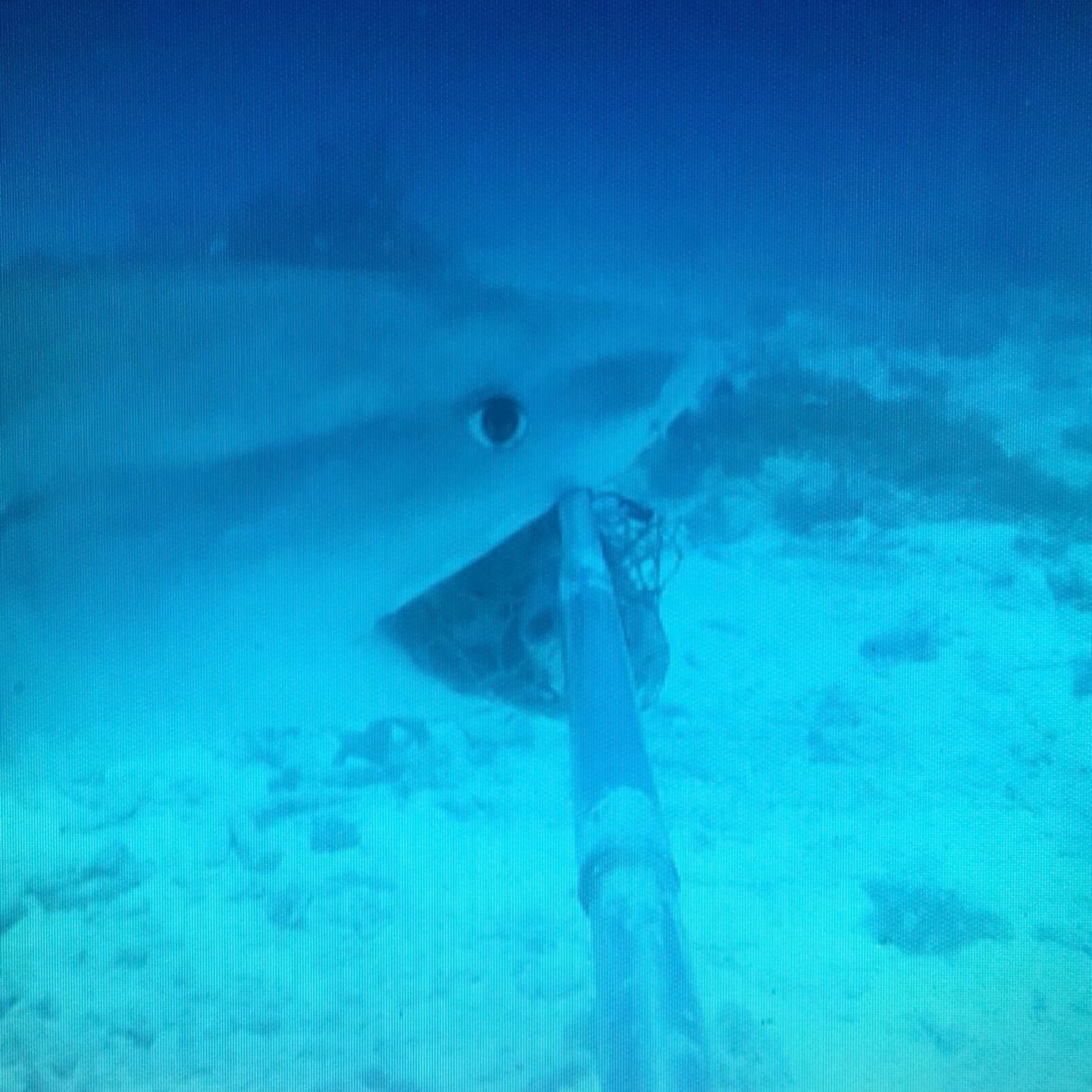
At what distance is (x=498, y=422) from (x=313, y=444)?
3.21 ft

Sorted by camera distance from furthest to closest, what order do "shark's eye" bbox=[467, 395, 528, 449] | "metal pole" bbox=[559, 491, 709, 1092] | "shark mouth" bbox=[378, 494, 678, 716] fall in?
1. "shark's eye" bbox=[467, 395, 528, 449]
2. "shark mouth" bbox=[378, 494, 678, 716]
3. "metal pole" bbox=[559, 491, 709, 1092]

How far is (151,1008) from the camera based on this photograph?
4.92m

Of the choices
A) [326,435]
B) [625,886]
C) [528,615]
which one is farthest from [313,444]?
[625,886]

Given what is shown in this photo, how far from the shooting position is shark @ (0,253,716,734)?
4.51m

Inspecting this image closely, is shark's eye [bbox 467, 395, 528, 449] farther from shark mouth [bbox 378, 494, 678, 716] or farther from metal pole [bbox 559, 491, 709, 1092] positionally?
metal pole [bbox 559, 491, 709, 1092]

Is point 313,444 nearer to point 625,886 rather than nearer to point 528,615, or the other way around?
point 528,615

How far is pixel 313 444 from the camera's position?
15.6ft

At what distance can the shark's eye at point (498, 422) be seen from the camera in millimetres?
4660

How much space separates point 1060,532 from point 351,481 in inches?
153

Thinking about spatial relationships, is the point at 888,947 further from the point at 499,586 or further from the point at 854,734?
the point at 499,586

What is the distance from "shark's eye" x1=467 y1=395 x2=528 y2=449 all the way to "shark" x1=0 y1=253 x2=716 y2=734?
11 mm

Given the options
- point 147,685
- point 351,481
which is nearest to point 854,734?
point 351,481

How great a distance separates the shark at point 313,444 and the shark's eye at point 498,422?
0.03ft

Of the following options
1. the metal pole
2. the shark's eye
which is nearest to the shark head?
the shark's eye
